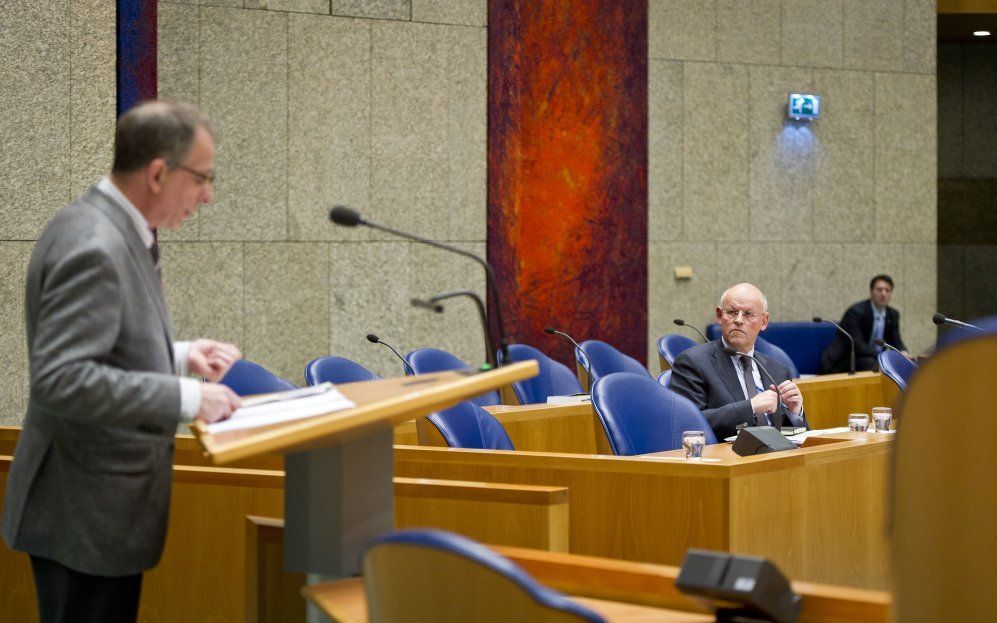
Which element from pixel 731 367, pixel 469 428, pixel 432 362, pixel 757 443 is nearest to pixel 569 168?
pixel 432 362

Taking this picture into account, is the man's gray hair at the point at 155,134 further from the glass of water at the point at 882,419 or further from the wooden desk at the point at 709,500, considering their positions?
the glass of water at the point at 882,419

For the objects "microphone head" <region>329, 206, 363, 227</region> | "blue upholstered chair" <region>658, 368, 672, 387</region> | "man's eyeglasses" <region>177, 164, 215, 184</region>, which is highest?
"man's eyeglasses" <region>177, 164, 215, 184</region>

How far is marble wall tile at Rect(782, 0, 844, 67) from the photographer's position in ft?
34.9

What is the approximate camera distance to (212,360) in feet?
7.63

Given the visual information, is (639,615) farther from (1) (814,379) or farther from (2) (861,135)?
(2) (861,135)

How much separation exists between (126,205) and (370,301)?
19.6 ft

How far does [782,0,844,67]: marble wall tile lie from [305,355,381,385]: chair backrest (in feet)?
20.8

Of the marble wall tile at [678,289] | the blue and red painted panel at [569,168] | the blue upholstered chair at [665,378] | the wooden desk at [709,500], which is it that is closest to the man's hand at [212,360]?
the wooden desk at [709,500]

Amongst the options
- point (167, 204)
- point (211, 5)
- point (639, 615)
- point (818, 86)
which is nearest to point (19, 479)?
point (167, 204)

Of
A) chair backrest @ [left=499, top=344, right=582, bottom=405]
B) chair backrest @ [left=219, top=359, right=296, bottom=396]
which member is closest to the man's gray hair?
chair backrest @ [left=219, top=359, right=296, bottom=396]

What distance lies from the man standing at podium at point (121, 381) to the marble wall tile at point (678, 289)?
7.74 meters

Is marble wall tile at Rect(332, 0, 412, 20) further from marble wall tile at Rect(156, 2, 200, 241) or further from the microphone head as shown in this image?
the microphone head

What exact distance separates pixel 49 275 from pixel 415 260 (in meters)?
6.25

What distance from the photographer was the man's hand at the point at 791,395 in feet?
15.4
